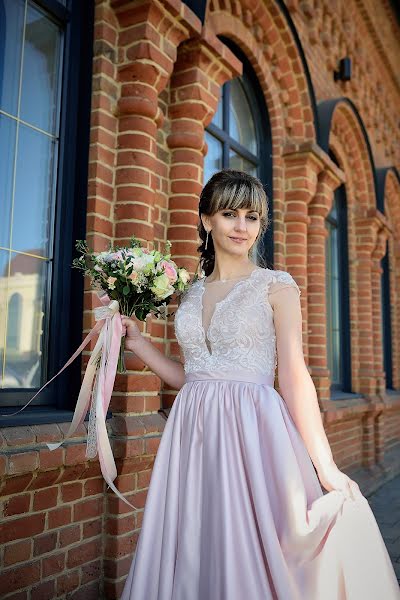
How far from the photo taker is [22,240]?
2.78 meters

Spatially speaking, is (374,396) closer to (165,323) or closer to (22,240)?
(165,323)

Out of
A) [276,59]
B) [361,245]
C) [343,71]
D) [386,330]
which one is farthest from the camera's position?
[386,330]

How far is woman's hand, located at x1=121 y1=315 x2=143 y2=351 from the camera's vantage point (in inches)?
83.5

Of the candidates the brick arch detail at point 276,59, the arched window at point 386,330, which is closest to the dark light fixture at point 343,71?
the brick arch detail at point 276,59

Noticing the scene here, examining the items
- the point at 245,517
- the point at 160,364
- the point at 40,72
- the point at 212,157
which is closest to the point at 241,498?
the point at 245,517

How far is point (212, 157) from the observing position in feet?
14.6

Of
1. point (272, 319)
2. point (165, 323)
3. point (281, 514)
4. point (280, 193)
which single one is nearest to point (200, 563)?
point (281, 514)

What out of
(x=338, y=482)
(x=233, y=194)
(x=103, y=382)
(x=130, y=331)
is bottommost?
(x=338, y=482)

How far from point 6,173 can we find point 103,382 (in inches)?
51.7

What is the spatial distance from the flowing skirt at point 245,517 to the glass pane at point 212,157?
8.69 ft

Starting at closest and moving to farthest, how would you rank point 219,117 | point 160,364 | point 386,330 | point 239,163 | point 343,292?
point 160,364 → point 219,117 → point 239,163 → point 343,292 → point 386,330

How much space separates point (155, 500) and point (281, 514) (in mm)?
460

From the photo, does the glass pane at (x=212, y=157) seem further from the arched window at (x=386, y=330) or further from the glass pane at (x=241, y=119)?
the arched window at (x=386, y=330)

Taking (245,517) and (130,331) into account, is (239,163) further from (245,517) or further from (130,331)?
(245,517)
